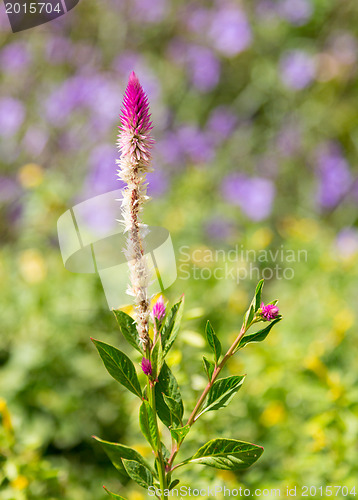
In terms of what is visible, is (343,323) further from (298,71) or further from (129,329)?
(298,71)

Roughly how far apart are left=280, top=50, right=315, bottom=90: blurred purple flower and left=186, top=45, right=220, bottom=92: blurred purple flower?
1.33ft

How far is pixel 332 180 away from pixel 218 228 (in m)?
0.90

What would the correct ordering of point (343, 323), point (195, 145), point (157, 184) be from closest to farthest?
point (343, 323) → point (157, 184) → point (195, 145)

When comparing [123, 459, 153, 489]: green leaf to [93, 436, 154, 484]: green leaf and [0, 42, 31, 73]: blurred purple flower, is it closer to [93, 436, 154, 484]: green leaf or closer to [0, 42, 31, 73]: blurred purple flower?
[93, 436, 154, 484]: green leaf

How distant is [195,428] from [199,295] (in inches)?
27.8

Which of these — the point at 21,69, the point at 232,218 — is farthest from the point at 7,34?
the point at 232,218

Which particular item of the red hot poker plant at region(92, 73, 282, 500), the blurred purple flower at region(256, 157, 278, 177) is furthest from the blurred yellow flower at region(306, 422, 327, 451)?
the blurred purple flower at region(256, 157, 278, 177)

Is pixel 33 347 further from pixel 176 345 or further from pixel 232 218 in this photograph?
pixel 232 218

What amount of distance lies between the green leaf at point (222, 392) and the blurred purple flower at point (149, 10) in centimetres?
318

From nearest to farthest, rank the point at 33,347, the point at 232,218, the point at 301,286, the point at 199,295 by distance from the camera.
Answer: the point at 33,347 < the point at 199,295 < the point at 301,286 < the point at 232,218

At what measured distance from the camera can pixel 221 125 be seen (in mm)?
2863

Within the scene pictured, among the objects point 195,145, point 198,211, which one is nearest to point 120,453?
point 198,211

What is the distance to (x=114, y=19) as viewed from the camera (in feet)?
10.4

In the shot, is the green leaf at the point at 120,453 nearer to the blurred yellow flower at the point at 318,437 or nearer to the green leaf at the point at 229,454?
the green leaf at the point at 229,454
